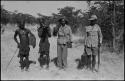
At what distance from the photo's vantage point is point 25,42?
6422 millimetres

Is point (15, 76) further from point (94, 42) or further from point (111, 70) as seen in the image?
point (111, 70)

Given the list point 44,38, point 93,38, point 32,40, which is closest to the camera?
point 93,38

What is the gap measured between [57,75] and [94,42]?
58.6 inches

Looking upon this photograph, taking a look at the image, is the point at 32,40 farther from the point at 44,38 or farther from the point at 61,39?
the point at 61,39

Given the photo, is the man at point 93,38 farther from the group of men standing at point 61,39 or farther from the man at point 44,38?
the man at point 44,38

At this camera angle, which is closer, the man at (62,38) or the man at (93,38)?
the man at (93,38)

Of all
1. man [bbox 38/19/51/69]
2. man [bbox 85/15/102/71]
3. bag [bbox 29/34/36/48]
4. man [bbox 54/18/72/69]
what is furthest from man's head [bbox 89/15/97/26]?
bag [bbox 29/34/36/48]

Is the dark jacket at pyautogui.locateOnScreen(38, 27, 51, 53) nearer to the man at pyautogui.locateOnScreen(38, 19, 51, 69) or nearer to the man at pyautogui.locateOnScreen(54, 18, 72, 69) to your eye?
the man at pyautogui.locateOnScreen(38, 19, 51, 69)

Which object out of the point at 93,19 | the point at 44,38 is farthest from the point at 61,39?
the point at 93,19

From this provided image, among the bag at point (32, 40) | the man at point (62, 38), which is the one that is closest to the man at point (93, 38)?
the man at point (62, 38)

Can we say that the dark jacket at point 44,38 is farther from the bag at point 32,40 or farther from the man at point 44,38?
the bag at point 32,40

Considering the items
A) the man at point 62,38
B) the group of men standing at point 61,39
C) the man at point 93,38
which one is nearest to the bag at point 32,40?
the group of men standing at point 61,39

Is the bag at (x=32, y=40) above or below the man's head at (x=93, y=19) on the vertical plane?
below

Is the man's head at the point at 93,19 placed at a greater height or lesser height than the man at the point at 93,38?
greater
